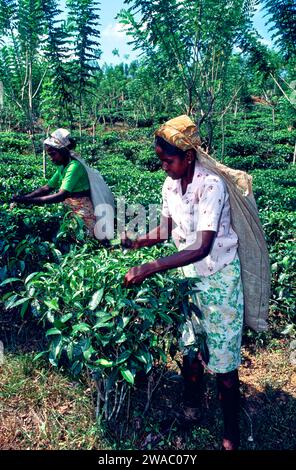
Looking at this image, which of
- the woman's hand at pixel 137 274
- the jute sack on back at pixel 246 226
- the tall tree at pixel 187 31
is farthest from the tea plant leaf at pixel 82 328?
the tall tree at pixel 187 31

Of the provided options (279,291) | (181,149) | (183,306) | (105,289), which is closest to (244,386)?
(279,291)

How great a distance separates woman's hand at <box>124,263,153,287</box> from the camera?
1582mm

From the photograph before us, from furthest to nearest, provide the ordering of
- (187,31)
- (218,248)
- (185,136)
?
(187,31) → (218,248) → (185,136)

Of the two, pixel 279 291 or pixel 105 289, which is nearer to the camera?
pixel 105 289

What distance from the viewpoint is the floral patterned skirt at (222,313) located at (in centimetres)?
185

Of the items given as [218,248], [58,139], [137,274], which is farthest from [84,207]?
[137,274]

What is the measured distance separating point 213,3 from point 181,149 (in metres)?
5.24

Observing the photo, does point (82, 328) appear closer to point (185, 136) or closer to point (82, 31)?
point (185, 136)

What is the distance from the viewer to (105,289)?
167 centimetres

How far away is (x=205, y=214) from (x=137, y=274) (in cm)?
39

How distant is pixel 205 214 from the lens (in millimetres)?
1688

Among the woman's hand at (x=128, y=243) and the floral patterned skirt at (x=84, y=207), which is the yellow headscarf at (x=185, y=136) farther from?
the floral patterned skirt at (x=84, y=207)

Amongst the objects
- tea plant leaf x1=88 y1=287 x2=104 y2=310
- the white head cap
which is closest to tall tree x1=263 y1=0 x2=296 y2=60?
the white head cap
